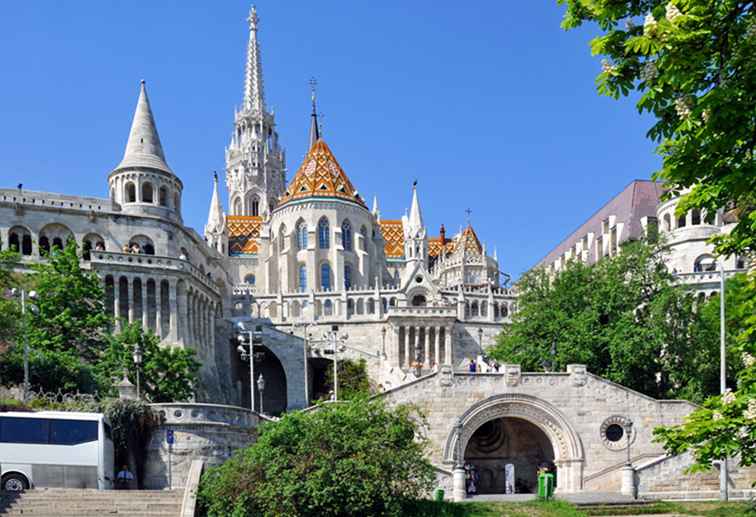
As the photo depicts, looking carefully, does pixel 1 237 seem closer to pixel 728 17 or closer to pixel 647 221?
pixel 647 221

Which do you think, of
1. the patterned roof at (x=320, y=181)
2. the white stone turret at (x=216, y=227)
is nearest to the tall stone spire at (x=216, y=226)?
the white stone turret at (x=216, y=227)

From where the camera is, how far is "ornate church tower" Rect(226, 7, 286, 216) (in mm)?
104312

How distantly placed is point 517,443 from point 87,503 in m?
19.2

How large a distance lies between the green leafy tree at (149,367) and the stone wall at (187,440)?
5989mm

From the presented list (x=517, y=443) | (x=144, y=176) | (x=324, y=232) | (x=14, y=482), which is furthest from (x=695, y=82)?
(x=324, y=232)

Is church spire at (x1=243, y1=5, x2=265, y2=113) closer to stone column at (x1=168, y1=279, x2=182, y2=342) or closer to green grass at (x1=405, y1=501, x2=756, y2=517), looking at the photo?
stone column at (x1=168, y1=279, x2=182, y2=342)

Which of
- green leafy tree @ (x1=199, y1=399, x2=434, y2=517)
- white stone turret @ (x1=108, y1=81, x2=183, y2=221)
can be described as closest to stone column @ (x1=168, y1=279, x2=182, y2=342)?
white stone turret @ (x1=108, y1=81, x2=183, y2=221)

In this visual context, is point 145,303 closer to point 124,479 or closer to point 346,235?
point 124,479

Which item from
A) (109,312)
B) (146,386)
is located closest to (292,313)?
(109,312)

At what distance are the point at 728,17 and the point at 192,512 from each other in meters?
18.0

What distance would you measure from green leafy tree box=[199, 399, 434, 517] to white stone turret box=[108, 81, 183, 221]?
30.6 metres

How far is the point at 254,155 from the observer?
10688 cm

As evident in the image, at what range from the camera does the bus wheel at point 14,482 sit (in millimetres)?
22938

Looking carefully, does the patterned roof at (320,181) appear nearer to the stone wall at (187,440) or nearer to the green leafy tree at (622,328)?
the green leafy tree at (622,328)
